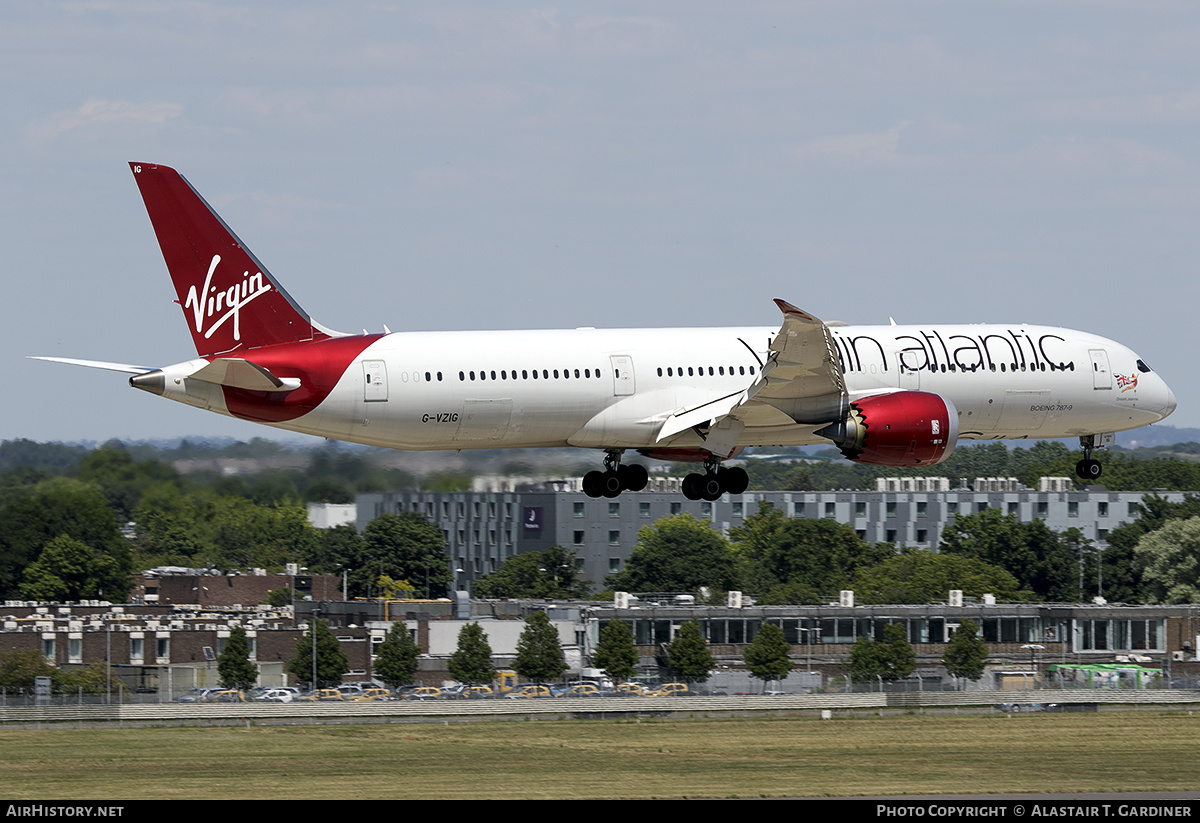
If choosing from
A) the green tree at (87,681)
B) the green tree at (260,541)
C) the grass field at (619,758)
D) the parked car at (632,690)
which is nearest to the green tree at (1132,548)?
the green tree at (260,541)

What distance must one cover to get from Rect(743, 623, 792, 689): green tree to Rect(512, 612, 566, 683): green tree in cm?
1170

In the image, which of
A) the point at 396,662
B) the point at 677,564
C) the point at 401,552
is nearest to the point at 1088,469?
the point at 396,662

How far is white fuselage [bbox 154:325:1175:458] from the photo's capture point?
50312mm

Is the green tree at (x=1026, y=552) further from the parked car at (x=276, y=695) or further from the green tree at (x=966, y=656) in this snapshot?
the parked car at (x=276, y=695)

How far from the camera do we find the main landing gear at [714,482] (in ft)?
183

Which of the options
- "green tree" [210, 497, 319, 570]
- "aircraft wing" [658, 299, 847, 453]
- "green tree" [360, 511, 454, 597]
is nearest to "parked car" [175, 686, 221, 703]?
"green tree" [210, 497, 319, 570]

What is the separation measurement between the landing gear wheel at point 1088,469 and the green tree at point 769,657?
49.2m

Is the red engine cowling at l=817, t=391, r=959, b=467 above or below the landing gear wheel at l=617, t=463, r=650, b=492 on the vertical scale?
above

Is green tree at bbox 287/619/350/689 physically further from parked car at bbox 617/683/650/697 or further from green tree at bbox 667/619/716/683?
green tree at bbox 667/619/716/683

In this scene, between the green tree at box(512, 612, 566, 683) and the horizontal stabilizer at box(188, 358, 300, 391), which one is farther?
the green tree at box(512, 612, 566, 683)

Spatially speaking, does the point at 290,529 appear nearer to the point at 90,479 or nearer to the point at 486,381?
the point at 90,479

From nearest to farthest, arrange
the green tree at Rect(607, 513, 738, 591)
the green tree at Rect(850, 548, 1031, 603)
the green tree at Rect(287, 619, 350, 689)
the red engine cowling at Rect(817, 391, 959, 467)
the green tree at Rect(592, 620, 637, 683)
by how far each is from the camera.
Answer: the red engine cowling at Rect(817, 391, 959, 467) < the green tree at Rect(287, 619, 350, 689) < the green tree at Rect(592, 620, 637, 683) < the green tree at Rect(850, 548, 1031, 603) < the green tree at Rect(607, 513, 738, 591)

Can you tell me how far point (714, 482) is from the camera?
56.1 m
